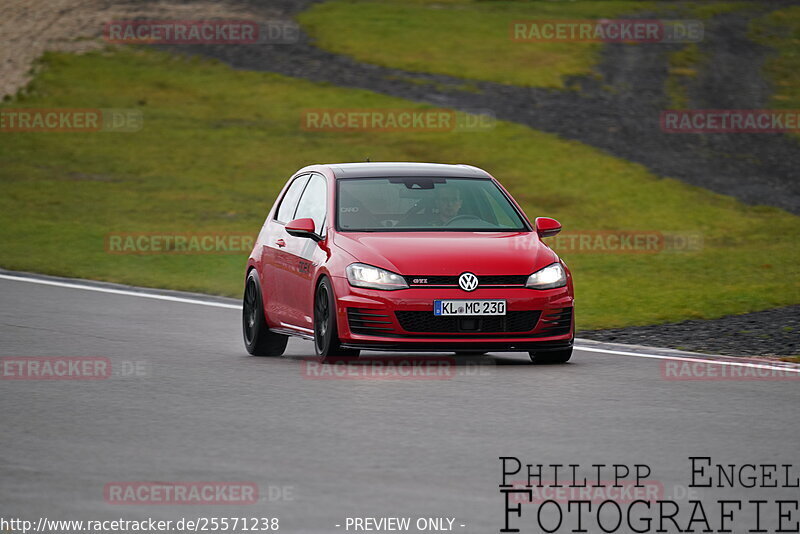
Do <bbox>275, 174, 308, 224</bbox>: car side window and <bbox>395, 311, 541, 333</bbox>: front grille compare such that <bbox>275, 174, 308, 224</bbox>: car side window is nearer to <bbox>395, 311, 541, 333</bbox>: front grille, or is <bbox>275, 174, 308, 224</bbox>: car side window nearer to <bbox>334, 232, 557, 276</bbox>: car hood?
<bbox>334, 232, 557, 276</bbox>: car hood

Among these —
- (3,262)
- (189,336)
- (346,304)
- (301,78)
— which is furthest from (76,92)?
(346,304)

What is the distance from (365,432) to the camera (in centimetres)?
982

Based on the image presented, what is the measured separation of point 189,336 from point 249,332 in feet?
3.12

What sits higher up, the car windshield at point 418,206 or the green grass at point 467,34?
the car windshield at point 418,206

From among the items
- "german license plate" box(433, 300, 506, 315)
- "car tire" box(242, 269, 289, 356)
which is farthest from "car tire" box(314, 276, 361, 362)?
"car tire" box(242, 269, 289, 356)

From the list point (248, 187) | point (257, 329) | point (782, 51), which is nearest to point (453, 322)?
point (257, 329)

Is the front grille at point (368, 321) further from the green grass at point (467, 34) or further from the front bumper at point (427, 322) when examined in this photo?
the green grass at point (467, 34)

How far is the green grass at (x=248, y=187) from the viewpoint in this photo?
2345cm

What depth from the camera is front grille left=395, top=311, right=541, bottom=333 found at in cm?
1280

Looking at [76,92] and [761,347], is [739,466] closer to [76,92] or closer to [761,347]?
[761,347]

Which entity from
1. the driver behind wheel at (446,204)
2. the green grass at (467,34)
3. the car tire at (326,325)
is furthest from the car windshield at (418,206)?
the green grass at (467,34)

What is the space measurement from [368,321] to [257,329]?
2047 mm

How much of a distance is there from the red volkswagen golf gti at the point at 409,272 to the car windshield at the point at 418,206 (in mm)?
12

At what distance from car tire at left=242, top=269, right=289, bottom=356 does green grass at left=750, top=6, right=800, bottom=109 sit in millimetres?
32152
